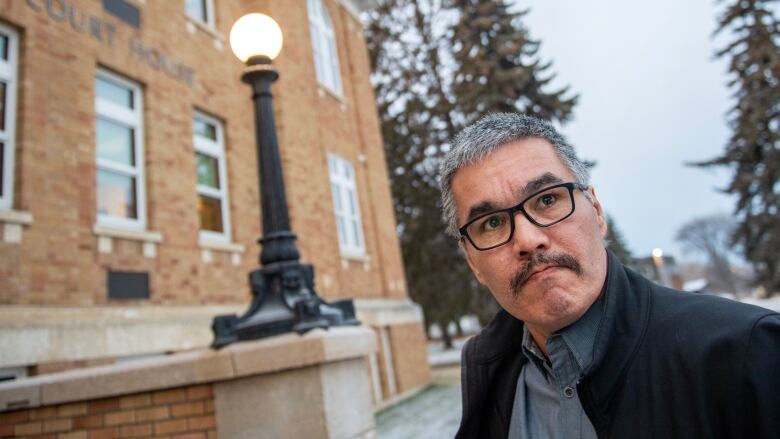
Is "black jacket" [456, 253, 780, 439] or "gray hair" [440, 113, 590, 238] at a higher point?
"gray hair" [440, 113, 590, 238]

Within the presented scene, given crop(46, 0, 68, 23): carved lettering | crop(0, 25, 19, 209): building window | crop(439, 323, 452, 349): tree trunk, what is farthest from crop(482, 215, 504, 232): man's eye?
crop(439, 323, 452, 349): tree trunk

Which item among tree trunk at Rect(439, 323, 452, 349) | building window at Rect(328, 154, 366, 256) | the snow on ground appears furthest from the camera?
tree trunk at Rect(439, 323, 452, 349)

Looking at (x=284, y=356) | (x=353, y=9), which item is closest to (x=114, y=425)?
(x=284, y=356)

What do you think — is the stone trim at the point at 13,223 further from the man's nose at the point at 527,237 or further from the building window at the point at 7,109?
the man's nose at the point at 527,237

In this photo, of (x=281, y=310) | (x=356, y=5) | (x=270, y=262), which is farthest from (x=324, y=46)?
(x=281, y=310)

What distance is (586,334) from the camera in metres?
1.53

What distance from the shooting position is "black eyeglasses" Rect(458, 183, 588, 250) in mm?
1587

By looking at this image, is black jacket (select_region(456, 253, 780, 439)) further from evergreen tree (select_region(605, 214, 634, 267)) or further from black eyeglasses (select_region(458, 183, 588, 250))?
evergreen tree (select_region(605, 214, 634, 267))

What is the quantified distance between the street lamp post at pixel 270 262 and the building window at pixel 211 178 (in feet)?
14.5

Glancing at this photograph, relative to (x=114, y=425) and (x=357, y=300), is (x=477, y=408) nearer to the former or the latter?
(x=114, y=425)

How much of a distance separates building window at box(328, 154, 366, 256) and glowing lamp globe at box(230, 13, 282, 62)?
755 cm

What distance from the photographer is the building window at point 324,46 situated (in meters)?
13.2

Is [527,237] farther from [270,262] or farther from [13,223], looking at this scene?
[13,223]

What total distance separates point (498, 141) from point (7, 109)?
637 centimetres
